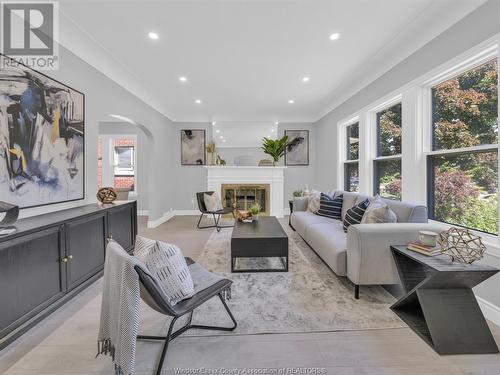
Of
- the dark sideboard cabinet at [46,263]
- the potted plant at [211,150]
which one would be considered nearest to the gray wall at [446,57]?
the potted plant at [211,150]

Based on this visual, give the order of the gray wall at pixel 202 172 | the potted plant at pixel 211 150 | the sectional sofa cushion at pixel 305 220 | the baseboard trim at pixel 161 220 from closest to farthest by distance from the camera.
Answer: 1. the sectional sofa cushion at pixel 305 220
2. the baseboard trim at pixel 161 220
3. the potted plant at pixel 211 150
4. the gray wall at pixel 202 172

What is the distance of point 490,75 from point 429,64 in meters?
0.65

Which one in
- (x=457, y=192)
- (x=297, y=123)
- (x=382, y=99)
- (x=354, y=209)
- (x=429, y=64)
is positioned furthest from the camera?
(x=297, y=123)

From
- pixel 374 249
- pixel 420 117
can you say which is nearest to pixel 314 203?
pixel 420 117

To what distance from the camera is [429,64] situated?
8.71 ft

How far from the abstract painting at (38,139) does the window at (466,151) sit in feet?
13.3

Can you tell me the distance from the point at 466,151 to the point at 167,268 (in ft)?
9.26

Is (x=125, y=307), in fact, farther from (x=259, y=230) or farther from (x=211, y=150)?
(x=211, y=150)

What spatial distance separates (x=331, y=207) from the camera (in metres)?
3.94

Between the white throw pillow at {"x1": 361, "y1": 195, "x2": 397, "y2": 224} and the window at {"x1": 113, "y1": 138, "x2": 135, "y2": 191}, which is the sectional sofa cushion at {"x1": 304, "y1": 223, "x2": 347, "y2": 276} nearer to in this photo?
the white throw pillow at {"x1": 361, "y1": 195, "x2": 397, "y2": 224}

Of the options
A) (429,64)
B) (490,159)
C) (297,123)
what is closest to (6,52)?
(429,64)

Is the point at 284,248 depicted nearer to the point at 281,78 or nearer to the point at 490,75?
the point at 490,75

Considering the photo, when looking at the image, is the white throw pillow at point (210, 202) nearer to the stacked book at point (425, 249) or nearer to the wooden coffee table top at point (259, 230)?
the wooden coffee table top at point (259, 230)

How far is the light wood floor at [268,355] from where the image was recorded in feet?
4.85
